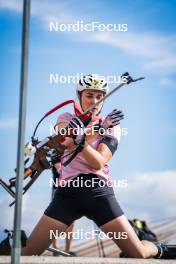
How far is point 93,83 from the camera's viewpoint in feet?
22.4

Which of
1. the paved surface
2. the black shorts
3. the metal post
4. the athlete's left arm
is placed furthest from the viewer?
the black shorts

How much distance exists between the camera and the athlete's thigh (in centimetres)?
641

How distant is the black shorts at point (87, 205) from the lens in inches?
255

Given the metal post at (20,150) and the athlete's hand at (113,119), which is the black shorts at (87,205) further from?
the metal post at (20,150)

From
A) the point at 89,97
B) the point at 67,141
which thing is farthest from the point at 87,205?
the point at 89,97

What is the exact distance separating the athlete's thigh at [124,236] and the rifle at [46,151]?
2.33 ft

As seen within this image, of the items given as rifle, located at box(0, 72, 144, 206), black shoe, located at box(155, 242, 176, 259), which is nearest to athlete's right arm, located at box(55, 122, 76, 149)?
rifle, located at box(0, 72, 144, 206)

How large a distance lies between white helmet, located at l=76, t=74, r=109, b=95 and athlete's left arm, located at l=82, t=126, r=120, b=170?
41 centimetres

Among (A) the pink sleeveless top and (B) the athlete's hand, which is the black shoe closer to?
(A) the pink sleeveless top

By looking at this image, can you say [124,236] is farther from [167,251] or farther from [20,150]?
[20,150]

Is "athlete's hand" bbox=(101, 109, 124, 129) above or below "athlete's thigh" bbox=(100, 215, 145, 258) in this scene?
above

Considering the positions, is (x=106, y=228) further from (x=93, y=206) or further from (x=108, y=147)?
(x=108, y=147)

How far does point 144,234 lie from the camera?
27.3 ft

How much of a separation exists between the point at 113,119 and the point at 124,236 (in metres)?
1.10
